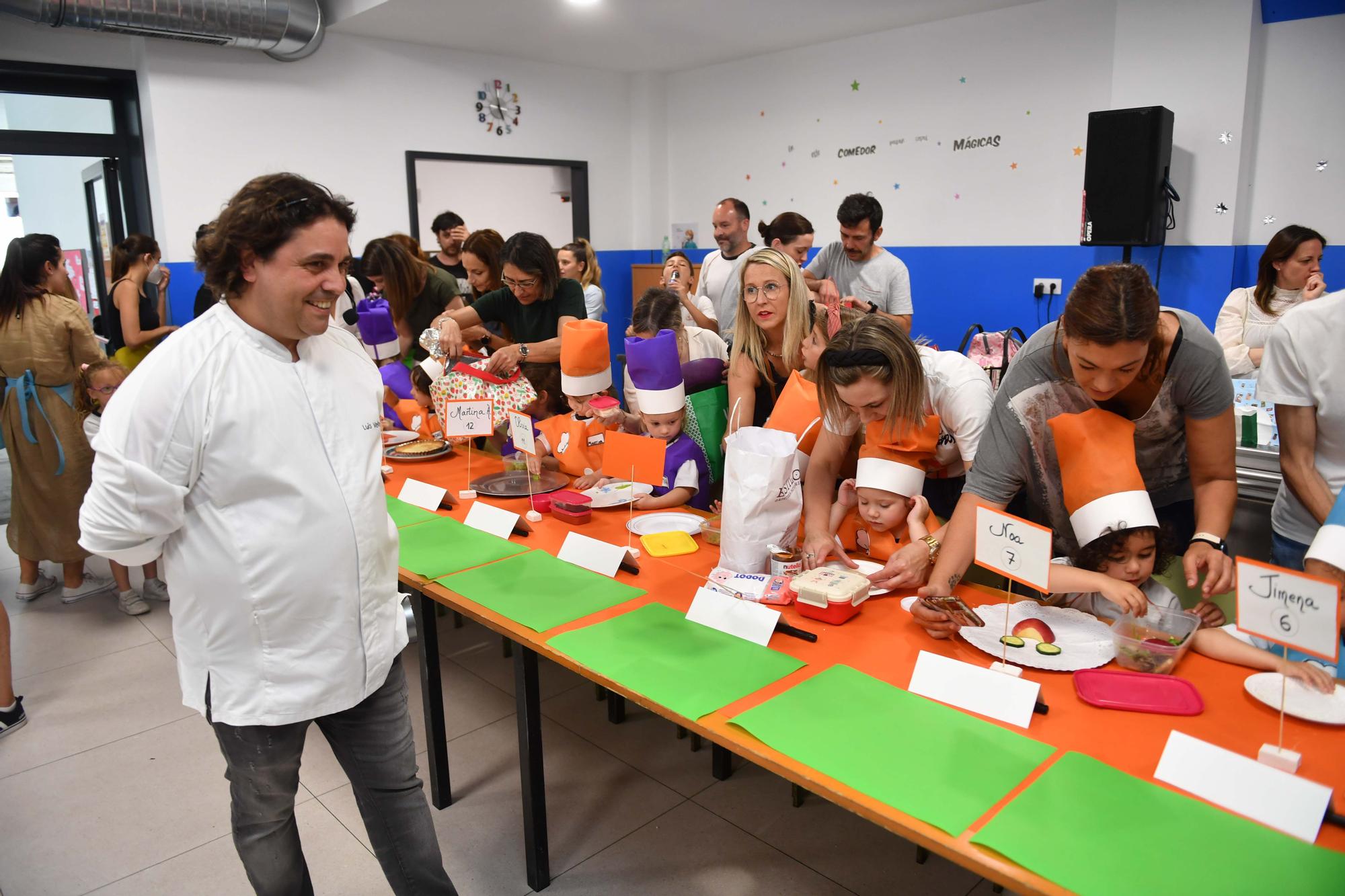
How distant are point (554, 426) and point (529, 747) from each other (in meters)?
1.23

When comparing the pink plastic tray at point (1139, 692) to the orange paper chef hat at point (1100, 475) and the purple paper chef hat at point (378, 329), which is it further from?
the purple paper chef hat at point (378, 329)

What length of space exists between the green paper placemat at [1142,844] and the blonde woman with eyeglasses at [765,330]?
1.46 m

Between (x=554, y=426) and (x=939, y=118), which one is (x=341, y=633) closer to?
(x=554, y=426)

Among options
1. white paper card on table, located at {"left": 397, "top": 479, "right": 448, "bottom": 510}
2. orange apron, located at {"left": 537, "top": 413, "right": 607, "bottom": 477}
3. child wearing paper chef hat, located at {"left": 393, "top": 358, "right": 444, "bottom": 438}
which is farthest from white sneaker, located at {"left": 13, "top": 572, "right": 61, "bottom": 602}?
orange apron, located at {"left": 537, "top": 413, "right": 607, "bottom": 477}

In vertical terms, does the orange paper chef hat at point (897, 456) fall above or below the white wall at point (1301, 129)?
below

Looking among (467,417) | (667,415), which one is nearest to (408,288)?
(467,417)

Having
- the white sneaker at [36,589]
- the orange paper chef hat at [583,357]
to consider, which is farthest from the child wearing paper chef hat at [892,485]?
the white sneaker at [36,589]

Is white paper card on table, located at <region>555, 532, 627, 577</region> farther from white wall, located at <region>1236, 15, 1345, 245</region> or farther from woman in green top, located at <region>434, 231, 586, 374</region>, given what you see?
white wall, located at <region>1236, 15, 1345, 245</region>

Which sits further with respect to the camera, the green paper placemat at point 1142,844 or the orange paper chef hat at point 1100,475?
the orange paper chef hat at point 1100,475

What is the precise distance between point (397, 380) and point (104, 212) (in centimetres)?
361

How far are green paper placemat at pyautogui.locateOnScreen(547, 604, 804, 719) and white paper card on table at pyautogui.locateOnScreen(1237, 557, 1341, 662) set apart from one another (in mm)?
705

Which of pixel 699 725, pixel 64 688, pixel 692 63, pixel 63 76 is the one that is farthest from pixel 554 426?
pixel 692 63

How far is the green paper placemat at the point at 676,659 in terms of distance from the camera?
1486 millimetres

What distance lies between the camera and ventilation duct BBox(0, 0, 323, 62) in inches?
178
